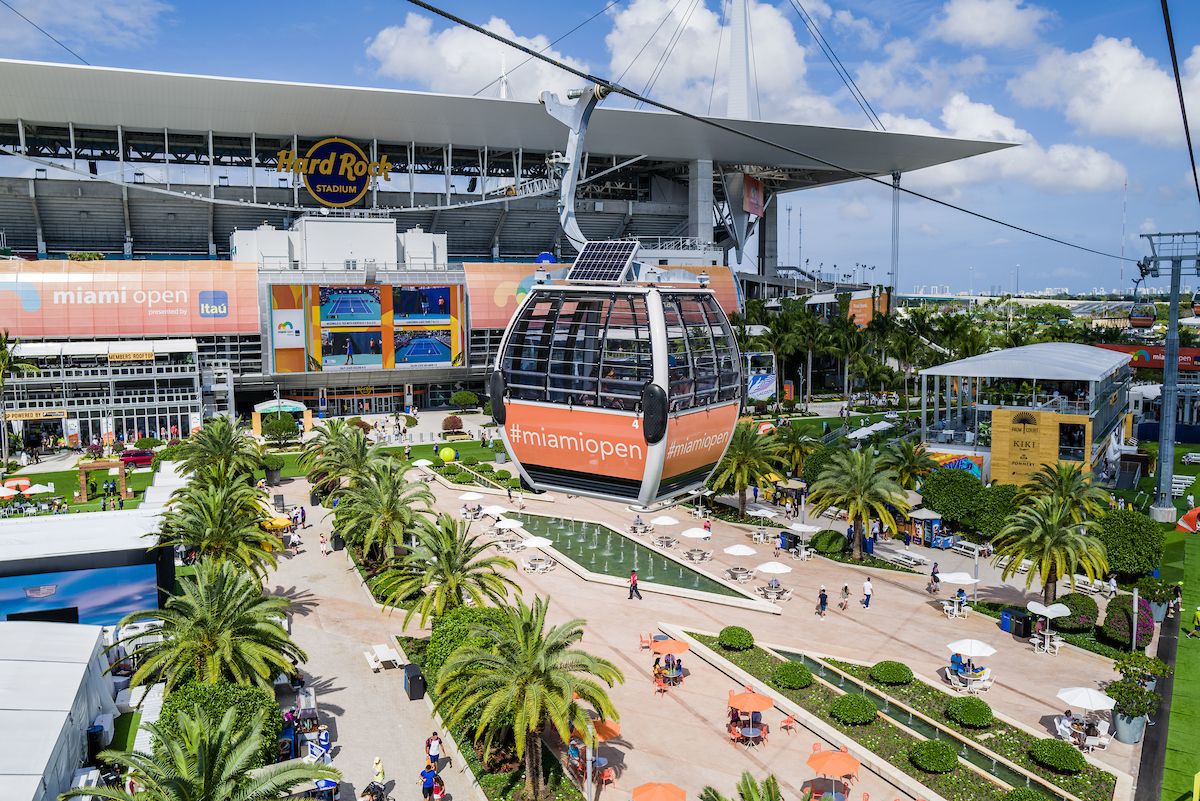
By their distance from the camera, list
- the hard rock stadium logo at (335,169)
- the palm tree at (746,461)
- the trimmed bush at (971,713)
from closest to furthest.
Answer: the trimmed bush at (971,713) → the palm tree at (746,461) → the hard rock stadium logo at (335,169)

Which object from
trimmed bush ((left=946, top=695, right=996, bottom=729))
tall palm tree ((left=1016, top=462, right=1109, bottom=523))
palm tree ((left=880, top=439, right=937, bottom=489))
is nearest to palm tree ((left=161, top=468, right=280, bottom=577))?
trimmed bush ((left=946, top=695, right=996, bottom=729))

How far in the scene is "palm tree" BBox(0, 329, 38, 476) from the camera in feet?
188

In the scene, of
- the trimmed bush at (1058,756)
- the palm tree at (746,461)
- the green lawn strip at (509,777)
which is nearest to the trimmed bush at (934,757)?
the trimmed bush at (1058,756)

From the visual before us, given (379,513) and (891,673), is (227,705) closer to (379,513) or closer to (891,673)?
(379,513)

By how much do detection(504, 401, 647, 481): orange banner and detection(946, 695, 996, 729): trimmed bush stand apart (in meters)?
14.5

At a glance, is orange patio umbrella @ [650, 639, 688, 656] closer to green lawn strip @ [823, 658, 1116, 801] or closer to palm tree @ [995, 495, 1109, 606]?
green lawn strip @ [823, 658, 1116, 801]

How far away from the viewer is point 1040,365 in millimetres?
48375

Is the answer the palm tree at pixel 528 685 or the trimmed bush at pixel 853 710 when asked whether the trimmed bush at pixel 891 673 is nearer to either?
the trimmed bush at pixel 853 710

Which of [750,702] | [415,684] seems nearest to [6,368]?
[415,684]

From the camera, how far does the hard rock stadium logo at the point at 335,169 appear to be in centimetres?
9206

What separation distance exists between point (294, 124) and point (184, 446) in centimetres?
5252

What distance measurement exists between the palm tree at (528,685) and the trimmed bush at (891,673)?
9667 millimetres

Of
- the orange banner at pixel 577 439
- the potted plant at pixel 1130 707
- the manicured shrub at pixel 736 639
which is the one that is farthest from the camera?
the manicured shrub at pixel 736 639

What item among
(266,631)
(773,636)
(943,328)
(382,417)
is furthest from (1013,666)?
(382,417)
